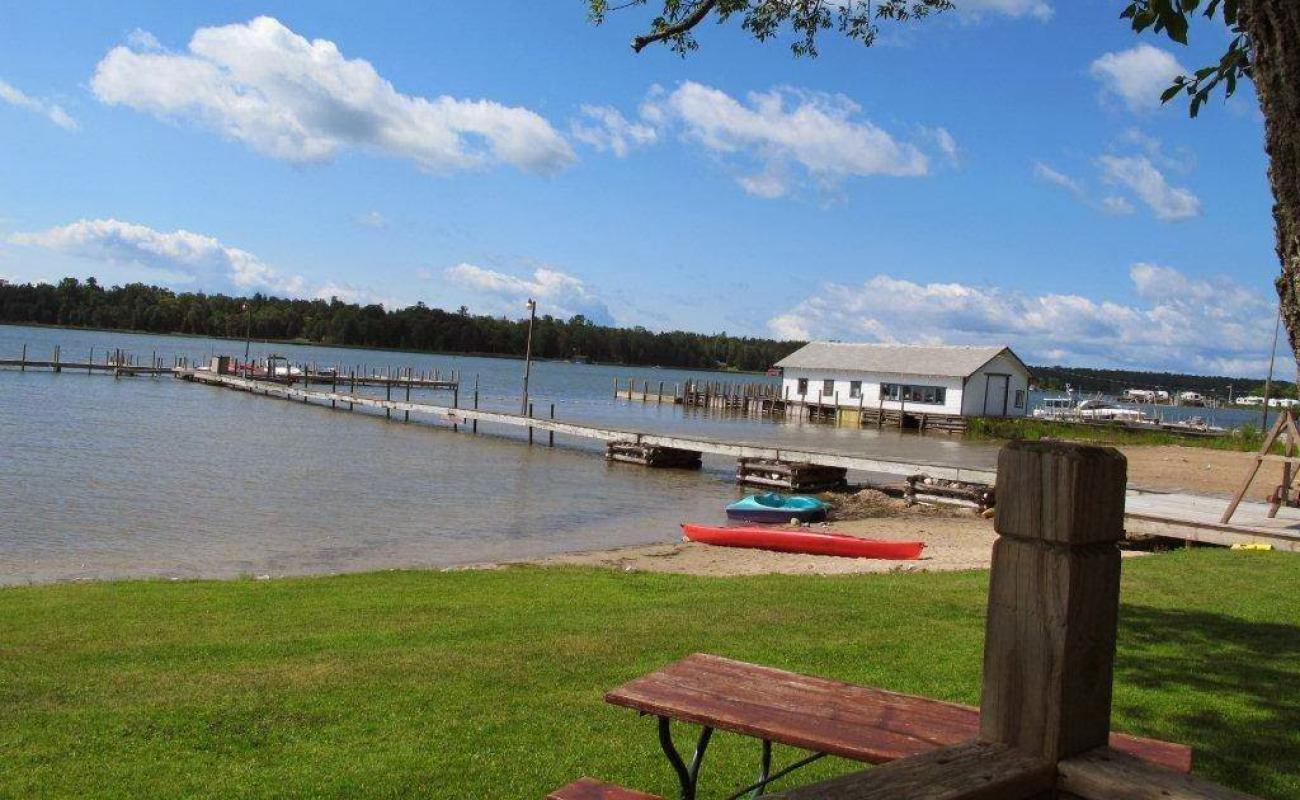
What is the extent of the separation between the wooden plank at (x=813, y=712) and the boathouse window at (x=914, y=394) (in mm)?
61408

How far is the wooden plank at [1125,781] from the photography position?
1930 millimetres

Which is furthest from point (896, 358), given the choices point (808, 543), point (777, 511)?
point (808, 543)

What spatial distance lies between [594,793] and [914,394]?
62951 millimetres

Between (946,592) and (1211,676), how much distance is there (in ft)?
12.5

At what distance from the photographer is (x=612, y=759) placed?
220 inches

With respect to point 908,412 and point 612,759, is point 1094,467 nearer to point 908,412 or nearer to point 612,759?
point 612,759

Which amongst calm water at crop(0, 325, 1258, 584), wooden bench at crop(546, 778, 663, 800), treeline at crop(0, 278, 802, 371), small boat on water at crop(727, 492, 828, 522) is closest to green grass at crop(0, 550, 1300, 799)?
wooden bench at crop(546, 778, 663, 800)

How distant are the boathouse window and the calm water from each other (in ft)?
24.0

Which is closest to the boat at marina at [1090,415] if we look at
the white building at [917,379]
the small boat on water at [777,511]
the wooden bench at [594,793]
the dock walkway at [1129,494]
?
the white building at [917,379]

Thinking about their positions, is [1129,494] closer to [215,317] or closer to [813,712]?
[813,712]

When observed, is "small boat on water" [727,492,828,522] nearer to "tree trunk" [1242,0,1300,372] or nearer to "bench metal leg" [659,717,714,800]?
"bench metal leg" [659,717,714,800]

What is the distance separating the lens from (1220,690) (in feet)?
22.3

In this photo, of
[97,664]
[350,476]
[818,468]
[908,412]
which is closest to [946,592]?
[97,664]

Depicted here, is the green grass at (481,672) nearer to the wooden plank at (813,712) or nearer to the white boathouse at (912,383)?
the wooden plank at (813,712)
